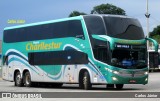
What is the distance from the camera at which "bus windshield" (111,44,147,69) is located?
78.4ft

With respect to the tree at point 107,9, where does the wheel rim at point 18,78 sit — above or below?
below

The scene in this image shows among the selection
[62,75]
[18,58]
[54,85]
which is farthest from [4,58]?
[62,75]

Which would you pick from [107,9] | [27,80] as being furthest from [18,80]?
[107,9]

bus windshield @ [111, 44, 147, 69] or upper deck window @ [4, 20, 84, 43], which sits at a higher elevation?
upper deck window @ [4, 20, 84, 43]

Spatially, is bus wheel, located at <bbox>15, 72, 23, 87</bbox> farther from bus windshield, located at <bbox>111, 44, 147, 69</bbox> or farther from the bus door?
bus windshield, located at <bbox>111, 44, 147, 69</bbox>

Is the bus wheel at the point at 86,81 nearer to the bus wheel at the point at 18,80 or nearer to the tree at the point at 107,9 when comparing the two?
the bus wheel at the point at 18,80

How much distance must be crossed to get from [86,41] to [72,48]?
1.44 metres

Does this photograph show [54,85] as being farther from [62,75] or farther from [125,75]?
[125,75]

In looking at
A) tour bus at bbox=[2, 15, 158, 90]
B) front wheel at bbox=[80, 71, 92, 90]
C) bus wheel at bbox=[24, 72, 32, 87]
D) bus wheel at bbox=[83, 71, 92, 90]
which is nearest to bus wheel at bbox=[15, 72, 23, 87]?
bus wheel at bbox=[24, 72, 32, 87]

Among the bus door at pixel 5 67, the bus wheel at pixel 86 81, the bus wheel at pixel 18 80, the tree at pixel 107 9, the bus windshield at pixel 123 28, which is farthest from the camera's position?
the tree at pixel 107 9

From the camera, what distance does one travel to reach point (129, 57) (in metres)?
24.3

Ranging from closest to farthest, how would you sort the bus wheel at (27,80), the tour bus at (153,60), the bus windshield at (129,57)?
the bus windshield at (129,57)
the bus wheel at (27,80)
the tour bus at (153,60)

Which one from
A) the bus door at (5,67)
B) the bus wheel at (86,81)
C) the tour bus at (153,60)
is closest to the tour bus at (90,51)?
the bus wheel at (86,81)

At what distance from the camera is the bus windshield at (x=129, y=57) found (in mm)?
23891
